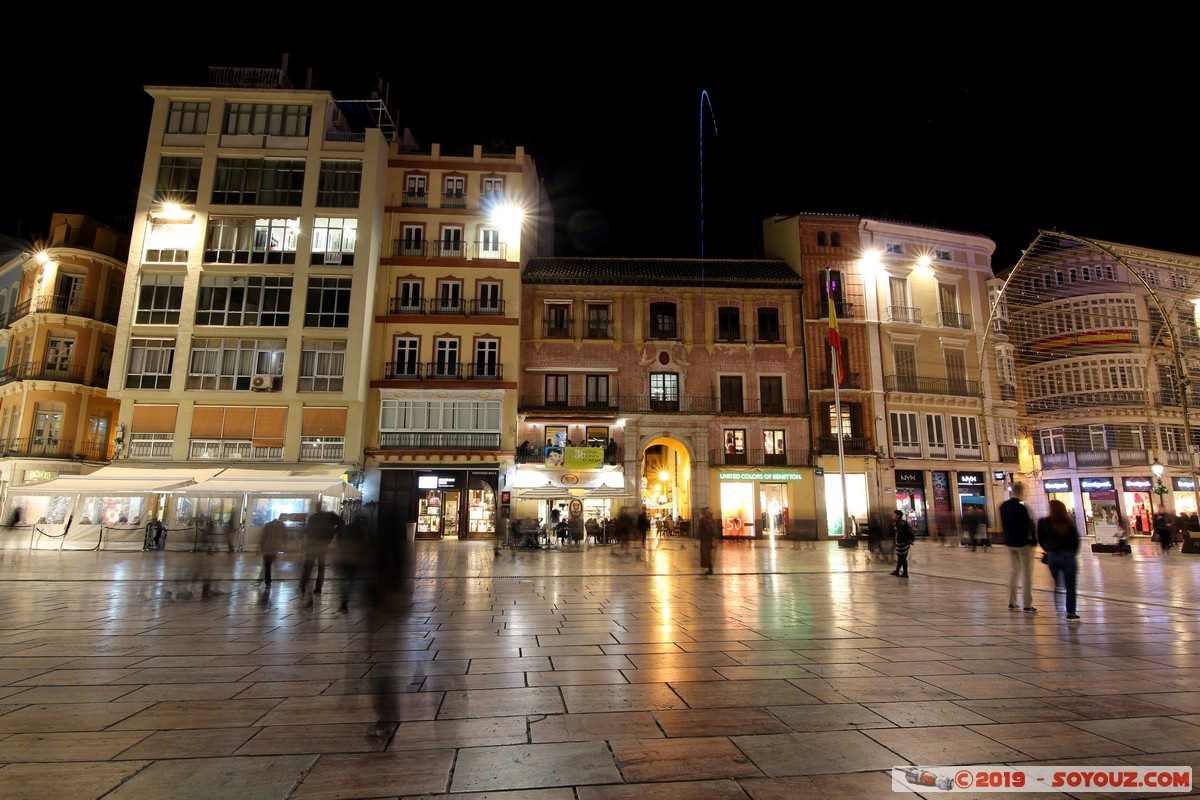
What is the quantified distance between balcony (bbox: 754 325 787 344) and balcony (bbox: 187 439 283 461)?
77.0 ft

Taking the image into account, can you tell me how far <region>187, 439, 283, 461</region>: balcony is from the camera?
2748 cm

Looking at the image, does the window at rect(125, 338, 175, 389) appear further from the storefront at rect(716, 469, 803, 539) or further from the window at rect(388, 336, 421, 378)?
the storefront at rect(716, 469, 803, 539)

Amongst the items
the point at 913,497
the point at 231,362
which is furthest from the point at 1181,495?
the point at 231,362

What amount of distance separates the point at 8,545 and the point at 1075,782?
3001 cm

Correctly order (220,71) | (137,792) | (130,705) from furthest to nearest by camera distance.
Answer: (220,71), (130,705), (137,792)

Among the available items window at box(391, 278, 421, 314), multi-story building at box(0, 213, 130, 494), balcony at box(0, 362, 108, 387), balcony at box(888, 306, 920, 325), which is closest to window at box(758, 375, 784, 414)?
balcony at box(888, 306, 920, 325)

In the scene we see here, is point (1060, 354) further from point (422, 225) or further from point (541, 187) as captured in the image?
point (422, 225)

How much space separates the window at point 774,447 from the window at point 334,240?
21.8 m

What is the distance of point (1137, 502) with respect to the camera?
36625 mm

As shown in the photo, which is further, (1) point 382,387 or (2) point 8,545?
(1) point 382,387

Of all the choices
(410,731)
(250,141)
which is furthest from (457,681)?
(250,141)

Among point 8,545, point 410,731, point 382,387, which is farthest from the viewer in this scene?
point 382,387

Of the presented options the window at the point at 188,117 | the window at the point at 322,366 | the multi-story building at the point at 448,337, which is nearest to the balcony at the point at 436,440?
the multi-story building at the point at 448,337

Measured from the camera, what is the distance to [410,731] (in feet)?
13.5
